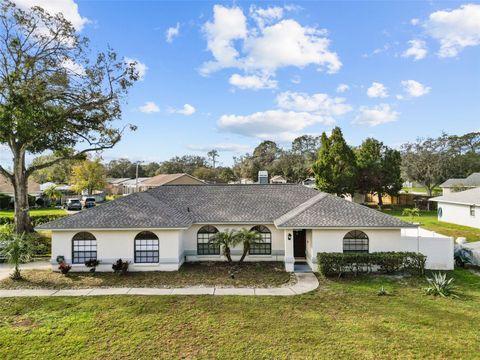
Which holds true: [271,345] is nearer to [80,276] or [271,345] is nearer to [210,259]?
[210,259]

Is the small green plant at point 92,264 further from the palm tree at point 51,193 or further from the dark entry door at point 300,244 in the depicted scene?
the palm tree at point 51,193

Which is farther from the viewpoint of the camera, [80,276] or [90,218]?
[90,218]

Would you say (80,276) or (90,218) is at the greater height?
→ (90,218)

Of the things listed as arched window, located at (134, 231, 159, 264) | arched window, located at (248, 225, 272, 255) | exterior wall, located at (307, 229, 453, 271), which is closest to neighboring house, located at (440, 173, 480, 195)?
exterior wall, located at (307, 229, 453, 271)

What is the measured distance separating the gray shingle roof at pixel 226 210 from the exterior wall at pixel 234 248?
57 cm

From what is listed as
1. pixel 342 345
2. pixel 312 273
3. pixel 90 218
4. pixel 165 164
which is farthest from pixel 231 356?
pixel 165 164

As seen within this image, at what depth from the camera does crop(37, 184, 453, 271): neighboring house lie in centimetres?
1616

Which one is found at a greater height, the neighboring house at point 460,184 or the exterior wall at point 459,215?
the neighboring house at point 460,184

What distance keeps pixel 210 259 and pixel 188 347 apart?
965 centimetres

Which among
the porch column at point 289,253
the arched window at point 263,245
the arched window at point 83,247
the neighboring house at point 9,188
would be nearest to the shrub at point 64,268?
the arched window at point 83,247

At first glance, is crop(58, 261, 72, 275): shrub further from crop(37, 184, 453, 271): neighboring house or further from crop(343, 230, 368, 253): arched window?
crop(343, 230, 368, 253): arched window

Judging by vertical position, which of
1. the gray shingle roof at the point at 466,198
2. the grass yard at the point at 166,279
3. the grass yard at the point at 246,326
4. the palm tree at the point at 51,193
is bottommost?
the grass yard at the point at 246,326

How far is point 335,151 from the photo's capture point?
4050cm

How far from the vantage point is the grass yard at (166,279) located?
1432cm
